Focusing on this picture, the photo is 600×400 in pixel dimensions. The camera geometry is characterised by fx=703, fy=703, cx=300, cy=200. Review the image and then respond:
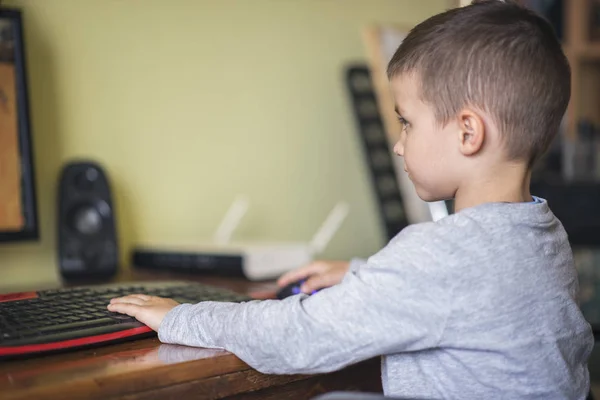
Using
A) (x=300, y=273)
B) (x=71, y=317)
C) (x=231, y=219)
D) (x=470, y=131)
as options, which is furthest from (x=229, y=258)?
(x=470, y=131)

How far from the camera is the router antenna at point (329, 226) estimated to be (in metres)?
1.58

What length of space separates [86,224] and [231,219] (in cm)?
33

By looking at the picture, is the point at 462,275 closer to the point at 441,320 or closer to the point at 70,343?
the point at 441,320

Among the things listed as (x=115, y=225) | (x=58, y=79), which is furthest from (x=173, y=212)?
(x=58, y=79)

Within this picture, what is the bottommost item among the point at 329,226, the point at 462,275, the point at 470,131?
the point at 329,226

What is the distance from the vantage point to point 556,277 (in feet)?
2.55

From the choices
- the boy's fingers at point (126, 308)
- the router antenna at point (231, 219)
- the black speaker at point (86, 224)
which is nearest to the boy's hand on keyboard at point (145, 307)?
the boy's fingers at point (126, 308)

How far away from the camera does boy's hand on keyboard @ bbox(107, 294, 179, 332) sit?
2.62ft

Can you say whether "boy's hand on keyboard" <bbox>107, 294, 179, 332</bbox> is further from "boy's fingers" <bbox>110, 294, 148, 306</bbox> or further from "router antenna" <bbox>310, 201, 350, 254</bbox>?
"router antenna" <bbox>310, 201, 350, 254</bbox>

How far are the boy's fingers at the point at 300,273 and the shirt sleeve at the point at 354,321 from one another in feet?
0.97

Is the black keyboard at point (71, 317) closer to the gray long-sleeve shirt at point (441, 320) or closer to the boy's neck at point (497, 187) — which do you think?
the gray long-sleeve shirt at point (441, 320)

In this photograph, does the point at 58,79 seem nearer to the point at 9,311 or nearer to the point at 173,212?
the point at 173,212

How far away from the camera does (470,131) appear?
0.80 m

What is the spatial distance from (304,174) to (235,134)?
0.22m
